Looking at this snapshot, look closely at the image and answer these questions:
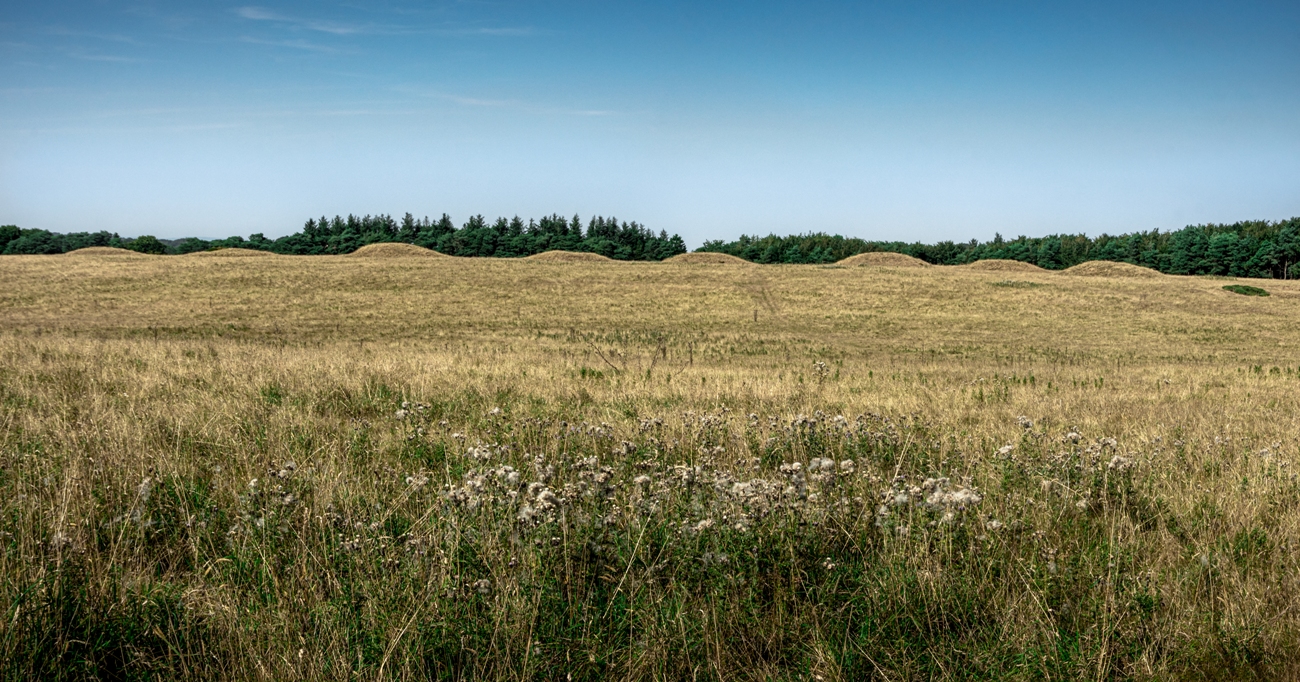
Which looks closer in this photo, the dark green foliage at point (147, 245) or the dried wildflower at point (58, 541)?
the dried wildflower at point (58, 541)

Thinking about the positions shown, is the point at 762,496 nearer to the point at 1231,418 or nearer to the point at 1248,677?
the point at 1248,677

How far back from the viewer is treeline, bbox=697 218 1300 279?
9075cm

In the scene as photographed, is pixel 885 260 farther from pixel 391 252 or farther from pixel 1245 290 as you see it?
pixel 391 252

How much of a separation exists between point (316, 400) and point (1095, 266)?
73.4 m

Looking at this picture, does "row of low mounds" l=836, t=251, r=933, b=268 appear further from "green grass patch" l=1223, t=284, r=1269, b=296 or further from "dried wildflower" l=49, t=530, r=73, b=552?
"dried wildflower" l=49, t=530, r=73, b=552

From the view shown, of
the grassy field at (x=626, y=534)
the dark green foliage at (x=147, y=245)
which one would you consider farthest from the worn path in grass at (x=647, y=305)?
the dark green foliage at (x=147, y=245)

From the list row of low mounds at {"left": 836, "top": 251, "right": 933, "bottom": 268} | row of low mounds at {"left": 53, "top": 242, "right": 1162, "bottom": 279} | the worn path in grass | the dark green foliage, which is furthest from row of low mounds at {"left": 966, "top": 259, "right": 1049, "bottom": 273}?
the dark green foliage

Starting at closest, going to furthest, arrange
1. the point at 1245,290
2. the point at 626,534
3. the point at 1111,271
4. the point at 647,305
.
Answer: the point at 626,534 → the point at 647,305 → the point at 1245,290 → the point at 1111,271

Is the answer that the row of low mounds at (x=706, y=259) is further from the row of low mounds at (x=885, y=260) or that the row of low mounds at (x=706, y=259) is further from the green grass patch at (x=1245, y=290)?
the green grass patch at (x=1245, y=290)

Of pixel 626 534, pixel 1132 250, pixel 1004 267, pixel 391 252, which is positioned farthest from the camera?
pixel 1132 250

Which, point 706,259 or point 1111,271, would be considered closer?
point 1111,271

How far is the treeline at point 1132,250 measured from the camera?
9075 cm

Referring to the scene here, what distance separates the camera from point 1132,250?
10394cm

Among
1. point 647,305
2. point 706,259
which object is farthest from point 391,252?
point 647,305
